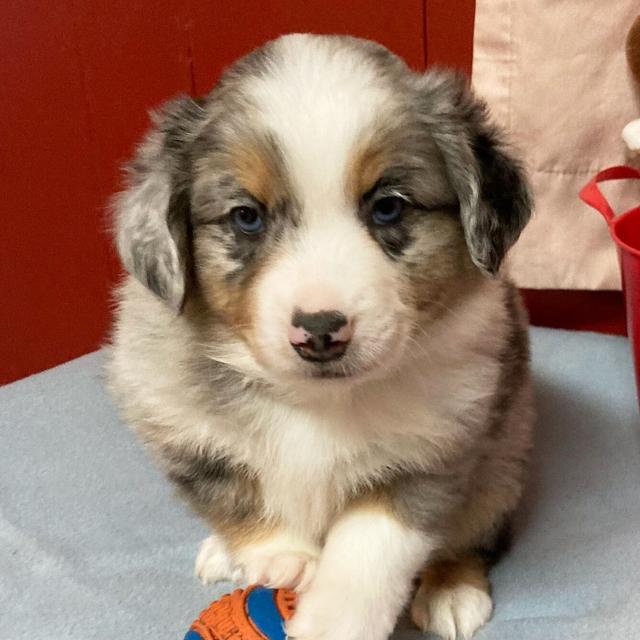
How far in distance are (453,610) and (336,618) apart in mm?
336

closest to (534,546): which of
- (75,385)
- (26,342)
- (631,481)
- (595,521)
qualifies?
(595,521)

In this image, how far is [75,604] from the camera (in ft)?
6.27

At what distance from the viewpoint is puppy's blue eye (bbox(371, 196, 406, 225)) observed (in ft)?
5.13

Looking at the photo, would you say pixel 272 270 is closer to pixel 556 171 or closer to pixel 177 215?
pixel 177 215

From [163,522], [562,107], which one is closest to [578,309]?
[562,107]

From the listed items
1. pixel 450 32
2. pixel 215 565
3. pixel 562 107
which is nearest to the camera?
pixel 215 565

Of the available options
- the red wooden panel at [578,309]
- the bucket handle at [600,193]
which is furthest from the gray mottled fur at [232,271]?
the red wooden panel at [578,309]

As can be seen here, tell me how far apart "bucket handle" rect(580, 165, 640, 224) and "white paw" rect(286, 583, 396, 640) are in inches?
43.0

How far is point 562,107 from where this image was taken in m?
2.53

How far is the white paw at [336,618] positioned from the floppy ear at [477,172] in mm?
625

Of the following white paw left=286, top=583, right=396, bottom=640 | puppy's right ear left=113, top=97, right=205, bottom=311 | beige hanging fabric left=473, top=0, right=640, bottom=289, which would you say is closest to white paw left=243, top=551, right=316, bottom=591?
white paw left=286, top=583, right=396, bottom=640

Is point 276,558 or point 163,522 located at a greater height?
point 276,558

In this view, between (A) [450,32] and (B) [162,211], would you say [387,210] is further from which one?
(A) [450,32]

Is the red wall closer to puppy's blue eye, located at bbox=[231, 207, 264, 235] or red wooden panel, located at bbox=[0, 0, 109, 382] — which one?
red wooden panel, located at bbox=[0, 0, 109, 382]
